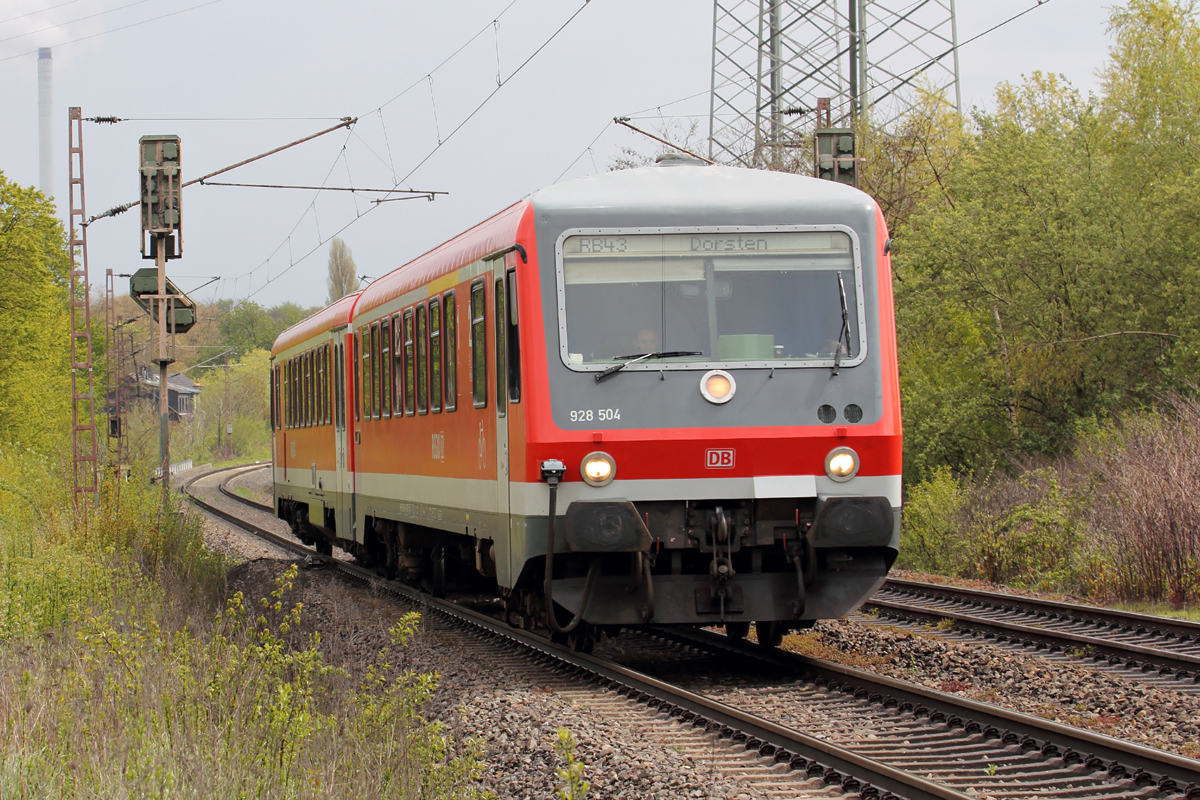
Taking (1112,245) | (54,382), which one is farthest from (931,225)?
(54,382)

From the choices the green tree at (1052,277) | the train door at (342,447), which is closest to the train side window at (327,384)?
the train door at (342,447)

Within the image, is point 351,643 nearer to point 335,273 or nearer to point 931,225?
point 931,225

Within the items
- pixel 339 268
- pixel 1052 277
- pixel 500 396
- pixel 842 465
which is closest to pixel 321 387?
pixel 500 396

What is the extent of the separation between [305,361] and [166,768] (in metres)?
13.8

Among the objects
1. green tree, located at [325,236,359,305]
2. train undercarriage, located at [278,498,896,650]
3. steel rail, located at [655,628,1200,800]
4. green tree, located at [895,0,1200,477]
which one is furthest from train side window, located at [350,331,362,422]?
green tree, located at [325,236,359,305]

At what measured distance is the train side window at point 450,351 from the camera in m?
10.8

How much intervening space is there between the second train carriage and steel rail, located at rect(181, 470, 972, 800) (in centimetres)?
49

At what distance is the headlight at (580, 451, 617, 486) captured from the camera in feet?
27.9

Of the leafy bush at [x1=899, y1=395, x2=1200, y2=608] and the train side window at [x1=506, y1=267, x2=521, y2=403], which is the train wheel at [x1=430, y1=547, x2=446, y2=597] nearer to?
the train side window at [x1=506, y1=267, x2=521, y2=403]

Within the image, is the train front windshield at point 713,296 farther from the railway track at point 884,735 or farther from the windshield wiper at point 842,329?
the railway track at point 884,735

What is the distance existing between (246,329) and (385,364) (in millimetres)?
Answer: 103175

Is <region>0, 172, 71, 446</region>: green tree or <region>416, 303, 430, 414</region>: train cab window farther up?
<region>0, 172, 71, 446</region>: green tree

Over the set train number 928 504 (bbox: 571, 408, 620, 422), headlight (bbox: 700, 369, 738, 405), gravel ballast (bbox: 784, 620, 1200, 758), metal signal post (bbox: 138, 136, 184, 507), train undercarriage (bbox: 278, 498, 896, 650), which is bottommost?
gravel ballast (bbox: 784, 620, 1200, 758)

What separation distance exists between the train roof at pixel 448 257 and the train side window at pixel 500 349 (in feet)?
1.02
